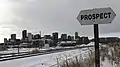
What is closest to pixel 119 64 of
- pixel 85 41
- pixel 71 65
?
pixel 71 65

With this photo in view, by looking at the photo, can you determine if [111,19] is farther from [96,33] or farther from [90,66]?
[90,66]

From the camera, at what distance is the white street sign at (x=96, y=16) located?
21.5 ft

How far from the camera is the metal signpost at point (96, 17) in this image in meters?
6.58

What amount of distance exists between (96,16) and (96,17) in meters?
0.03

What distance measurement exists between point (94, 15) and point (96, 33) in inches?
20.9

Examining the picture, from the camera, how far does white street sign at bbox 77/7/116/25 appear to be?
657cm

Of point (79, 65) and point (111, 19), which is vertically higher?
point (111, 19)

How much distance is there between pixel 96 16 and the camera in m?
6.71

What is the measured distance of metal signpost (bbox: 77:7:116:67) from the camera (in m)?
6.58

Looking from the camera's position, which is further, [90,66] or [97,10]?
[90,66]

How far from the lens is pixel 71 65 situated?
10000 millimetres

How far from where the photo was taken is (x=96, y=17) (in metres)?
6.72

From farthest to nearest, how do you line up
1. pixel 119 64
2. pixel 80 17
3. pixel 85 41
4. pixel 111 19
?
1. pixel 85 41
2. pixel 119 64
3. pixel 80 17
4. pixel 111 19

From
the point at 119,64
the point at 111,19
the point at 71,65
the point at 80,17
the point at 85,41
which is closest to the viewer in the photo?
the point at 111,19
